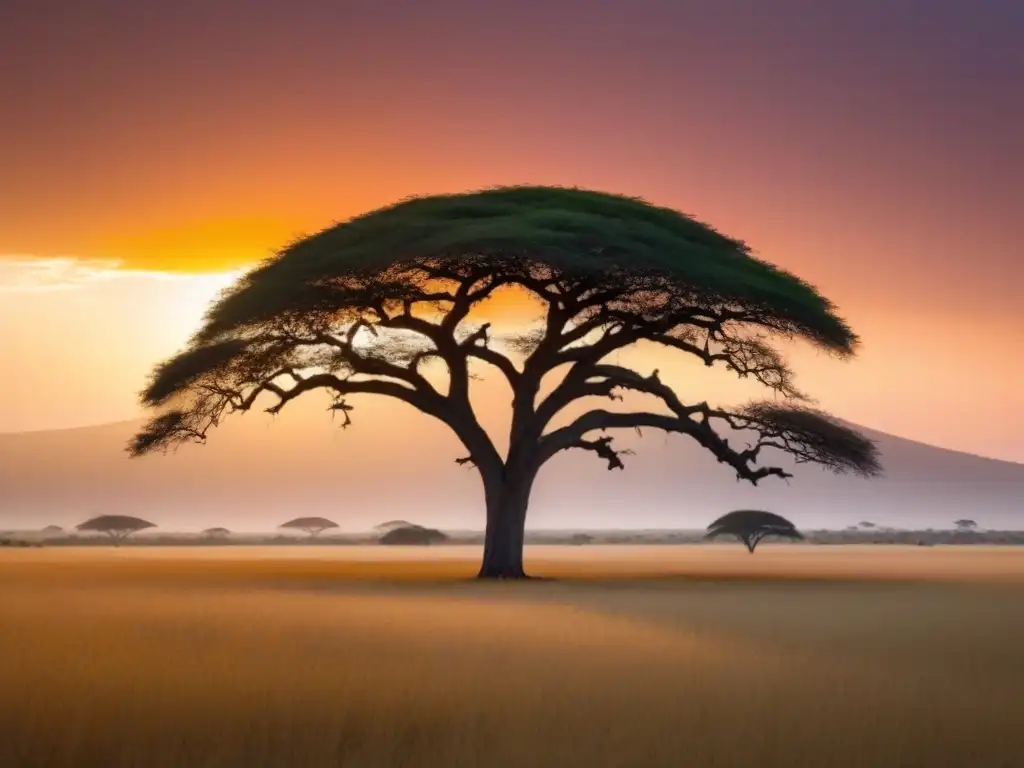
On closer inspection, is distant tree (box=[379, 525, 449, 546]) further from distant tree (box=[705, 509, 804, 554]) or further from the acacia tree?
the acacia tree

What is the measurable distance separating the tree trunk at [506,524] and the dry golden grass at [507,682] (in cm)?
805

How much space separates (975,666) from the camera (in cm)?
1572

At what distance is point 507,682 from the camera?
1380 centimetres

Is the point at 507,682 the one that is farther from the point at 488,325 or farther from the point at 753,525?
the point at 753,525

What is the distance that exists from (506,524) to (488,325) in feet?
15.7

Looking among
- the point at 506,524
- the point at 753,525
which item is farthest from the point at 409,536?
the point at 506,524

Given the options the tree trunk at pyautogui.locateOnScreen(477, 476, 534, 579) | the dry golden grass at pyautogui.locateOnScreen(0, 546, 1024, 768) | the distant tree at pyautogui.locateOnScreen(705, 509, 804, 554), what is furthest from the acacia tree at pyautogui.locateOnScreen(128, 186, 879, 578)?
the distant tree at pyautogui.locateOnScreen(705, 509, 804, 554)

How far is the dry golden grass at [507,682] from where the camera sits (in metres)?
10.3

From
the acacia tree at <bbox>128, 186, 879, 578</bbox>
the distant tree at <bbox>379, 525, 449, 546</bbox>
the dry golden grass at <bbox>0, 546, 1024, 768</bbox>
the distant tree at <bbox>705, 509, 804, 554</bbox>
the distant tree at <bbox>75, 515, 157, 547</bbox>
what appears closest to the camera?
the dry golden grass at <bbox>0, 546, 1024, 768</bbox>

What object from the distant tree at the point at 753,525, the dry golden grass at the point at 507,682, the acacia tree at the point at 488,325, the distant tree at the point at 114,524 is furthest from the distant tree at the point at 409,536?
the dry golden grass at the point at 507,682

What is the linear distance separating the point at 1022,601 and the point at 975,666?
14031mm

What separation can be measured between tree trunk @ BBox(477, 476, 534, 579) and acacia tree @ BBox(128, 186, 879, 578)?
39 millimetres

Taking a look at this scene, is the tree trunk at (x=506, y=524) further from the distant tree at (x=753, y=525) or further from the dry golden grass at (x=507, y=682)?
the distant tree at (x=753, y=525)

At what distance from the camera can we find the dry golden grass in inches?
406
